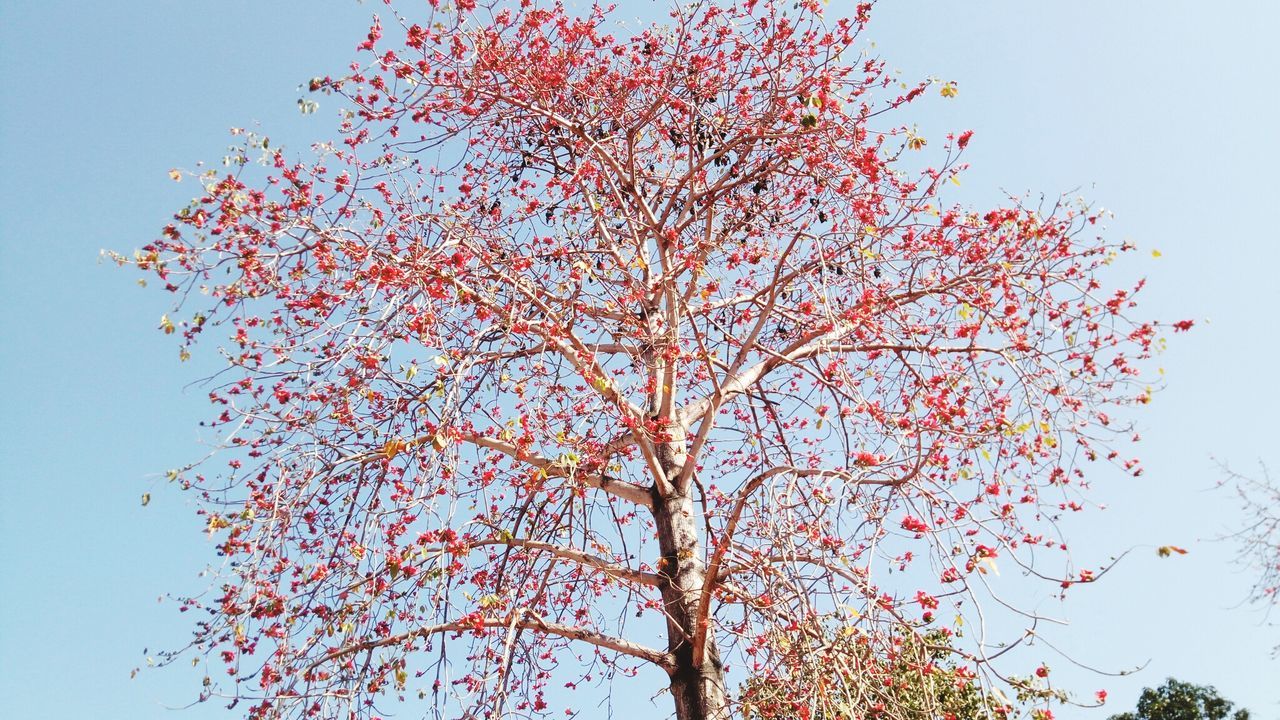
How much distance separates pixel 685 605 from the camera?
5887 millimetres

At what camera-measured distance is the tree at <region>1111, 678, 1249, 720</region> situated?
15883 mm

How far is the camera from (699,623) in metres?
5.59

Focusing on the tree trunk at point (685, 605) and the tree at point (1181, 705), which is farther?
the tree at point (1181, 705)

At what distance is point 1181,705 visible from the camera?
16172mm

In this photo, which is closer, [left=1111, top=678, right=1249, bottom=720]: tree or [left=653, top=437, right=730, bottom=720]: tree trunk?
[left=653, top=437, right=730, bottom=720]: tree trunk

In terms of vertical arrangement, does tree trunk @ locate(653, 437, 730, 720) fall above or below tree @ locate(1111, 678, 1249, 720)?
below

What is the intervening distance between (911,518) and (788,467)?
0.85 metres

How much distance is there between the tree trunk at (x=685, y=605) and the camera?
18.5 feet

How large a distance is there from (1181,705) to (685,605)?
14736mm

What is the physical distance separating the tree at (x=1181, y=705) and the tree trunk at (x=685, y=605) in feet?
46.7

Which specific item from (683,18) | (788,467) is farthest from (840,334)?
(683,18)

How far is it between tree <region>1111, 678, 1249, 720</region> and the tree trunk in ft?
46.7

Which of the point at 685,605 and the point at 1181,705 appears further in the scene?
the point at 1181,705

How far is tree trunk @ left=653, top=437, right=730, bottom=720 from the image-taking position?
564 centimetres
